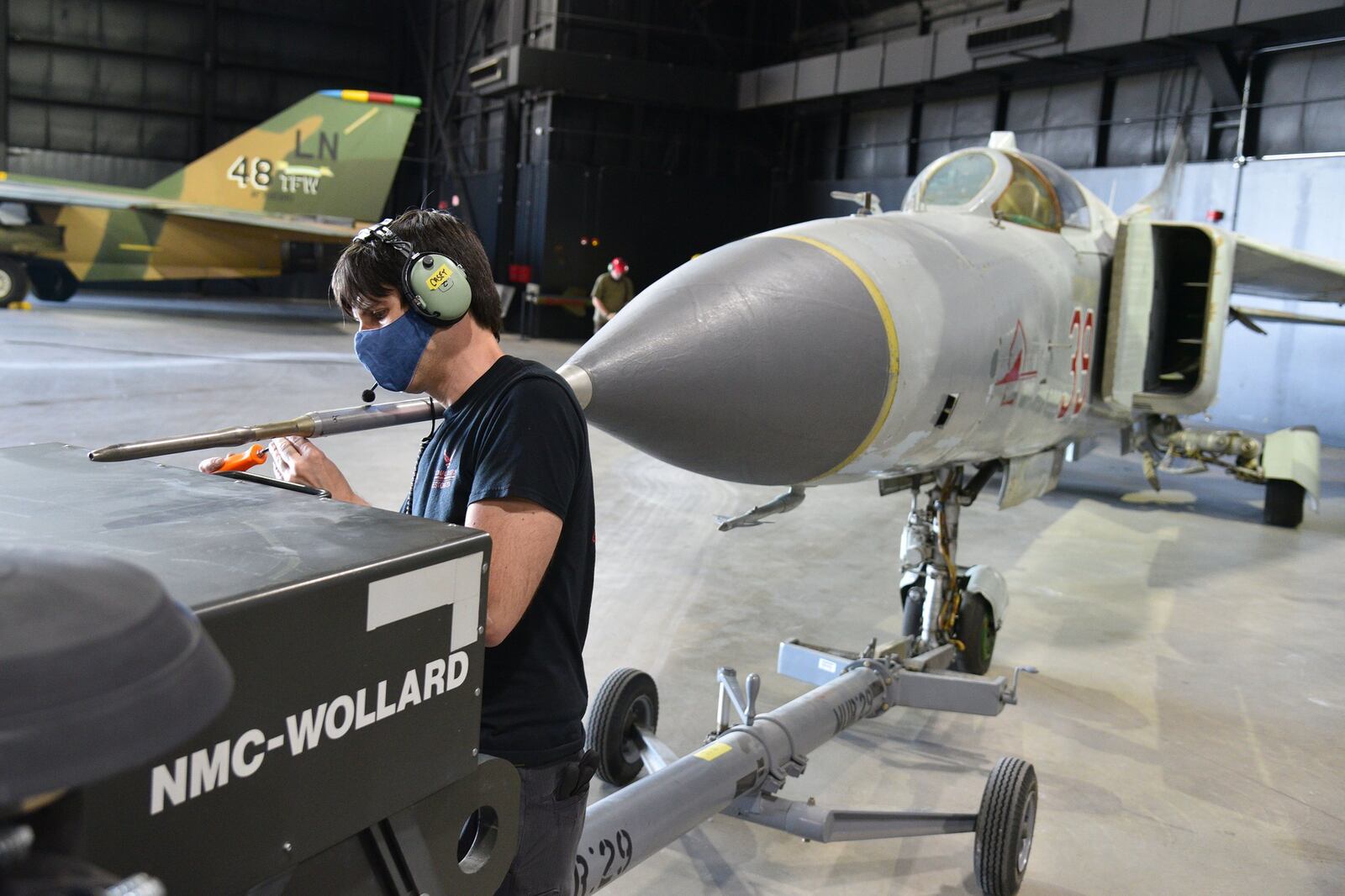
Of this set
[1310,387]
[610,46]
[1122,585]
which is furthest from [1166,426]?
[610,46]

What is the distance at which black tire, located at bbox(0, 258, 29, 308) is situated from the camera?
18.0 meters

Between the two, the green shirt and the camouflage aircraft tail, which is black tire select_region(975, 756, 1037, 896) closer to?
the green shirt

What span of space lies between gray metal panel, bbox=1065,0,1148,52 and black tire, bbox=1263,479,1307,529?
722 cm

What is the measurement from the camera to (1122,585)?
253 inches

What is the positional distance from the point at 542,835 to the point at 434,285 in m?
0.97

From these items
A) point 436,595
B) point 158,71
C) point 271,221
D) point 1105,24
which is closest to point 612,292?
point 1105,24

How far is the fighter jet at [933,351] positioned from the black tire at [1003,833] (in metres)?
1.02

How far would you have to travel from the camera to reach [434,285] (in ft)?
5.63

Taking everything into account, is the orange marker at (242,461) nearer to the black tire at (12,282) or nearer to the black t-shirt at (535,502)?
the black t-shirt at (535,502)

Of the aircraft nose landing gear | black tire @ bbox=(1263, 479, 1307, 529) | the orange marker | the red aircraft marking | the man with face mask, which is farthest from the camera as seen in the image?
black tire @ bbox=(1263, 479, 1307, 529)

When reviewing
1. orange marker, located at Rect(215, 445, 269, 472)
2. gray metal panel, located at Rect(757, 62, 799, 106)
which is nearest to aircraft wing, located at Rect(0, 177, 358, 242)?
gray metal panel, located at Rect(757, 62, 799, 106)

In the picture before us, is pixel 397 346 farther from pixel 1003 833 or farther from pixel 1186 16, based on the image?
pixel 1186 16

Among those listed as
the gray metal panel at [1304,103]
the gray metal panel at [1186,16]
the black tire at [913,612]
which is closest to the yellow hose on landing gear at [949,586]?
the black tire at [913,612]

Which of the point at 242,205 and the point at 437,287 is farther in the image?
the point at 242,205
